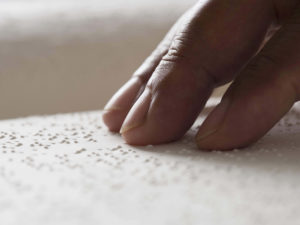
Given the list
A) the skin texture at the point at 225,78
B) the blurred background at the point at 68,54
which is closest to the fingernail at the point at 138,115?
the skin texture at the point at 225,78

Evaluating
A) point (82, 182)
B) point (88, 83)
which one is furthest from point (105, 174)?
point (88, 83)

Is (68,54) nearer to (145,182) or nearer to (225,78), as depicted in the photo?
(225,78)

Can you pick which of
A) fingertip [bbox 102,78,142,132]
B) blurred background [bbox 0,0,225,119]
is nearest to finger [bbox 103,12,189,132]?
fingertip [bbox 102,78,142,132]

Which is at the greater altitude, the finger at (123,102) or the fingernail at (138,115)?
the fingernail at (138,115)

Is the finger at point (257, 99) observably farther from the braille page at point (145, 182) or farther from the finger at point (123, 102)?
the finger at point (123, 102)

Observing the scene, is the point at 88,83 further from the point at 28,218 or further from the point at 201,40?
the point at 28,218

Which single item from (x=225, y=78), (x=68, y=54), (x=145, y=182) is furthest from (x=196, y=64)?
(x=68, y=54)

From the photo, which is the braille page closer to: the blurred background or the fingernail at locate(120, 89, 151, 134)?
the fingernail at locate(120, 89, 151, 134)
